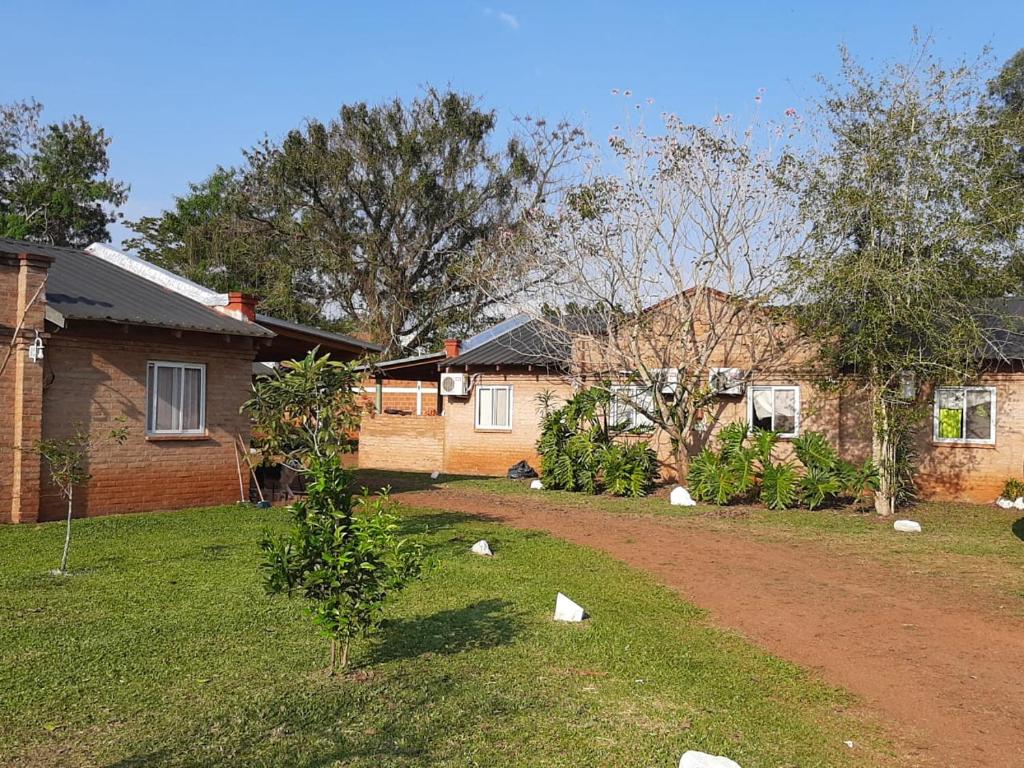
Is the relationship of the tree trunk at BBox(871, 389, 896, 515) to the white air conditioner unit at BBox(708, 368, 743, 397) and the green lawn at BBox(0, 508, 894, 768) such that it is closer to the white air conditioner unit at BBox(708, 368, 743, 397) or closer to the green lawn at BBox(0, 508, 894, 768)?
the white air conditioner unit at BBox(708, 368, 743, 397)

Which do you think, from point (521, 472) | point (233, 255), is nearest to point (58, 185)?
point (233, 255)

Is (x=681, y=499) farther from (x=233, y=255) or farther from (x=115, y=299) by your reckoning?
(x=233, y=255)

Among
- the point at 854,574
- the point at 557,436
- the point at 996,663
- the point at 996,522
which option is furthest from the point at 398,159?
the point at 996,663

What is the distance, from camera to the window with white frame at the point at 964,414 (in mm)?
17719

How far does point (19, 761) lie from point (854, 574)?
8538 millimetres

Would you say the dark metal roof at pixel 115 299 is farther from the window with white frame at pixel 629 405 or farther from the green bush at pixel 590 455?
the window with white frame at pixel 629 405

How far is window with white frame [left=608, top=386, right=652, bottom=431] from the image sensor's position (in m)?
18.8

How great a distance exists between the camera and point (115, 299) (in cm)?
1425

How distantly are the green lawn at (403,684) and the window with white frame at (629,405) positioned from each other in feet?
32.1

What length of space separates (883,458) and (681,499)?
3.48 meters

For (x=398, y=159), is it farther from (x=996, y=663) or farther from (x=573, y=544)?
(x=996, y=663)

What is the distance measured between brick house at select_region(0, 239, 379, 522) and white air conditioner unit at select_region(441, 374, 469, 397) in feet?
21.3

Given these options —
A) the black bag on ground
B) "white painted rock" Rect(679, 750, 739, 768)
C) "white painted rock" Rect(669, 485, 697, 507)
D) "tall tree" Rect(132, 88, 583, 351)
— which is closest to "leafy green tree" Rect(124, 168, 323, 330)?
"tall tree" Rect(132, 88, 583, 351)

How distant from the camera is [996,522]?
14.9m
